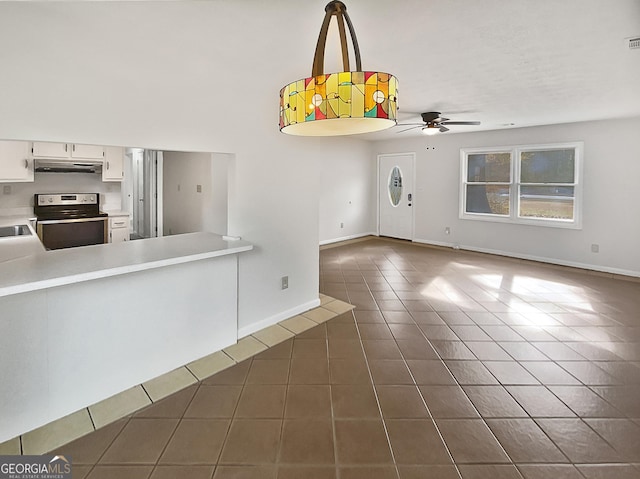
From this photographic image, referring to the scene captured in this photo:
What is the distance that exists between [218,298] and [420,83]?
9.57 ft

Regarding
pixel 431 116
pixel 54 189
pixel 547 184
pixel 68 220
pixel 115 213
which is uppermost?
pixel 431 116

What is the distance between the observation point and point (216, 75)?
2.60 meters

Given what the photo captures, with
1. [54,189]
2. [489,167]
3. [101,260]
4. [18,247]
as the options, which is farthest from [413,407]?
[489,167]

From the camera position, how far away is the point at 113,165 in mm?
5137

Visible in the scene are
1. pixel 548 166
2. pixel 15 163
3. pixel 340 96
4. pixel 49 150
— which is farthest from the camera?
pixel 548 166

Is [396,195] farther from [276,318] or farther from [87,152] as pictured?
[87,152]

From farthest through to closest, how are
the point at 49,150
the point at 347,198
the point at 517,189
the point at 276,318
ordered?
1. the point at 347,198
2. the point at 517,189
3. the point at 49,150
4. the point at 276,318

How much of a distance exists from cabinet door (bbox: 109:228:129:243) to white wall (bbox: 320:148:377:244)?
11.7ft

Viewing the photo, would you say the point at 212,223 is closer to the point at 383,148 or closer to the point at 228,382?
the point at 228,382

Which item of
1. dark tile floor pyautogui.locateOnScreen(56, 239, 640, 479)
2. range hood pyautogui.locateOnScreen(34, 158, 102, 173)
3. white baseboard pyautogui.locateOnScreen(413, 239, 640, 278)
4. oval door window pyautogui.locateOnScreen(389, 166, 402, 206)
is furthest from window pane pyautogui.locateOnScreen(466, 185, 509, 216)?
range hood pyautogui.locateOnScreen(34, 158, 102, 173)

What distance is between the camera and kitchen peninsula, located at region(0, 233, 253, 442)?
1834 millimetres

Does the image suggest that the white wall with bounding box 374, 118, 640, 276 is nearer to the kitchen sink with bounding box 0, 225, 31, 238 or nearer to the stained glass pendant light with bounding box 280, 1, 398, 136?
the stained glass pendant light with bounding box 280, 1, 398, 136

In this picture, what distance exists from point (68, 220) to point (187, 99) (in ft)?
11.1

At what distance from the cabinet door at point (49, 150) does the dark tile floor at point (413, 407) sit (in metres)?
3.97
